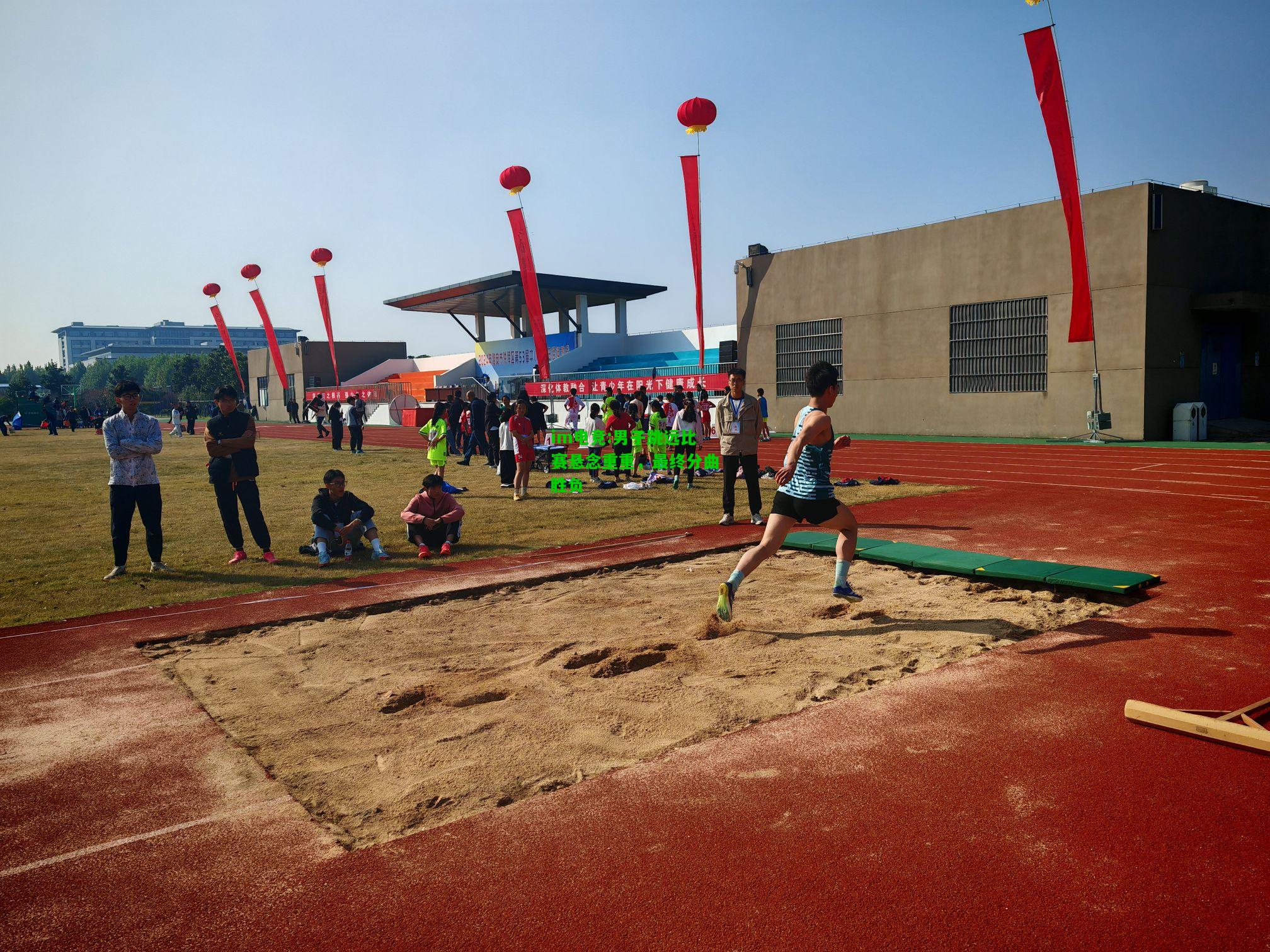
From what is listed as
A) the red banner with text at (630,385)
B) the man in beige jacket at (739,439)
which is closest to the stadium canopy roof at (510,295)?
the red banner with text at (630,385)

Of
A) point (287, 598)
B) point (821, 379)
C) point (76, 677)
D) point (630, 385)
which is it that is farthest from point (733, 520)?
point (630, 385)

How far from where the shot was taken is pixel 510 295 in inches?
1950

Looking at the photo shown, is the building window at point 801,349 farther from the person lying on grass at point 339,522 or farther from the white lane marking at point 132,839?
the white lane marking at point 132,839

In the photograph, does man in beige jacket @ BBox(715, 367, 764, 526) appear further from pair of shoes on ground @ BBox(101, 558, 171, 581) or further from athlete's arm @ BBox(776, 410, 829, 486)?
pair of shoes on ground @ BBox(101, 558, 171, 581)

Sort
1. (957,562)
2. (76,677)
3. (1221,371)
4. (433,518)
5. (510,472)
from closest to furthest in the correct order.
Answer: (76,677) → (957,562) → (433,518) → (510,472) → (1221,371)

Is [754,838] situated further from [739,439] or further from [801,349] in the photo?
[801,349]

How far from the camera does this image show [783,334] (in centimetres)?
3017

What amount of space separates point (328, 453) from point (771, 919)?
26.5m

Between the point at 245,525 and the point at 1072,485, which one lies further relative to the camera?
the point at 1072,485

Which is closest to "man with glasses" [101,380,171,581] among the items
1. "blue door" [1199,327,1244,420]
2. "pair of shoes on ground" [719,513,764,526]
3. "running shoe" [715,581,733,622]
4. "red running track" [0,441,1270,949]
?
"red running track" [0,441,1270,949]

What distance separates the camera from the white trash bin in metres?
20.6

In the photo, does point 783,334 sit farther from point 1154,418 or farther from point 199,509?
point 199,509

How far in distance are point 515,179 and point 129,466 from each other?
66.4 ft

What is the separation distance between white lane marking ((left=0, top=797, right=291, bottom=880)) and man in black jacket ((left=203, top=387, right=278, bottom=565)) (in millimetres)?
5824
